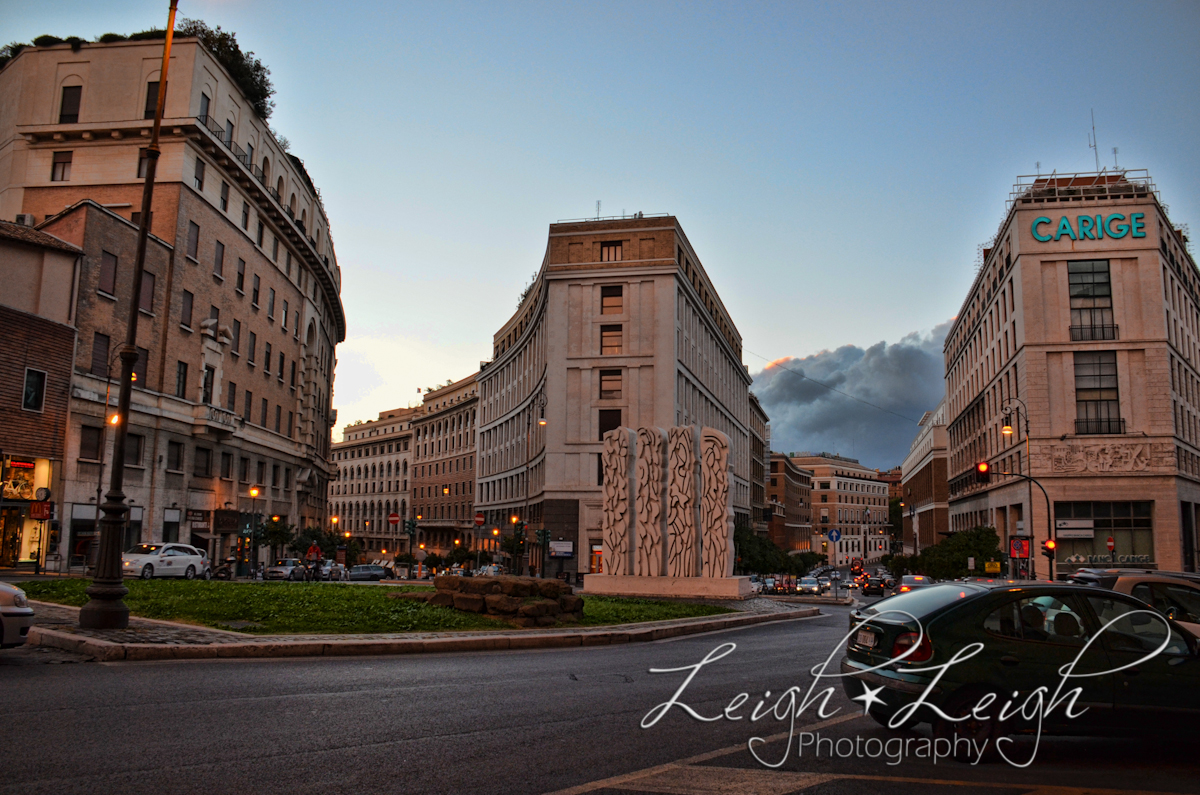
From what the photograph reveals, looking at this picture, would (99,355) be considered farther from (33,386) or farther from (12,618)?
(12,618)

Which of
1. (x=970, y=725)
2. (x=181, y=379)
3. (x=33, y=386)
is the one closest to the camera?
(x=970, y=725)

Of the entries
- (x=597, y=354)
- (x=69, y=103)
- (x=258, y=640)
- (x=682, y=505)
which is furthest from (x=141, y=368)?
(x=258, y=640)

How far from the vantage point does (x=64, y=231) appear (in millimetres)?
37156

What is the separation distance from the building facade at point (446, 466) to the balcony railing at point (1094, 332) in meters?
64.0

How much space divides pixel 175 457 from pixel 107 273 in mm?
9768

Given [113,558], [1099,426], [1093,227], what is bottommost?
[113,558]

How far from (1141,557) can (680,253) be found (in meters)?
35.5

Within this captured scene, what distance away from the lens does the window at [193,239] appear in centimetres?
4403

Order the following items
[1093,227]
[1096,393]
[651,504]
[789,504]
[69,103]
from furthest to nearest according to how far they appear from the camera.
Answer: [789,504] → [1093,227] → [1096,393] → [69,103] → [651,504]

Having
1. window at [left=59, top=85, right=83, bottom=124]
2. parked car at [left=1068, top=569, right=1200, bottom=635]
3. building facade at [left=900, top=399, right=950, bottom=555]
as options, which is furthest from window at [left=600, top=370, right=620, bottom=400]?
parked car at [left=1068, top=569, right=1200, bottom=635]

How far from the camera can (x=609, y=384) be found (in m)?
61.2

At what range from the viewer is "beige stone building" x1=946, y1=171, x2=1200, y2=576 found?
52.2 m

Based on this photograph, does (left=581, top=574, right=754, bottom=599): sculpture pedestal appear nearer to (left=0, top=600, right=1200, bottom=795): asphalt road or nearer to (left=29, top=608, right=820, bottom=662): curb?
(left=29, top=608, right=820, bottom=662): curb

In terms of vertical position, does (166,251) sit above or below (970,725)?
above
